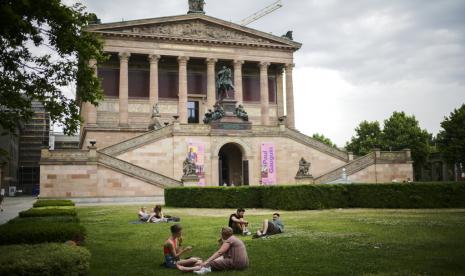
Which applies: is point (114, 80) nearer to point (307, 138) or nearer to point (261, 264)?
point (307, 138)

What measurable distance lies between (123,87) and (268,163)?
21385 millimetres

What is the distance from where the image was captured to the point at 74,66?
16141 mm

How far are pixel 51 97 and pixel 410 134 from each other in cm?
6523

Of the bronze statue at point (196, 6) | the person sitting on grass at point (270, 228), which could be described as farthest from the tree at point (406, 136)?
the person sitting on grass at point (270, 228)

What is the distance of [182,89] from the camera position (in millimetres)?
58188

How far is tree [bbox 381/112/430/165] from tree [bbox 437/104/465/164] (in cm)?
997

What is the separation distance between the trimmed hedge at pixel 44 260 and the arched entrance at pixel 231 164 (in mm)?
40118

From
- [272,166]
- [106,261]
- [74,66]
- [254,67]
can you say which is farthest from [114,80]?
[106,261]

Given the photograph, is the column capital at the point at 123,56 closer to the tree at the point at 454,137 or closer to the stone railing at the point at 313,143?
the stone railing at the point at 313,143

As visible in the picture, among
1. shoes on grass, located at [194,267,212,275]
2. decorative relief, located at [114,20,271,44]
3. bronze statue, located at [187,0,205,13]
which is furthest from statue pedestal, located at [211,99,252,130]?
shoes on grass, located at [194,267,212,275]

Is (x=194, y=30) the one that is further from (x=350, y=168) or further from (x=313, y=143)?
(x=350, y=168)

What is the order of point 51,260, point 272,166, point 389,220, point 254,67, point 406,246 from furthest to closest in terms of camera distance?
point 254,67 < point 272,166 < point 389,220 < point 406,246 < point 51,260

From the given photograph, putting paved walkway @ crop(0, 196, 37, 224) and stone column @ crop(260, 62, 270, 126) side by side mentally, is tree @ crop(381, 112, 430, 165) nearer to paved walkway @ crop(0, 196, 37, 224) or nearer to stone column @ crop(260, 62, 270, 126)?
stone column @ crop(260, 62, 270, 126)

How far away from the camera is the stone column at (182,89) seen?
57.9 meters
